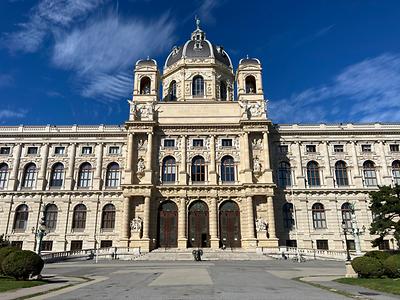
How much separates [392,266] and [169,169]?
33.9m

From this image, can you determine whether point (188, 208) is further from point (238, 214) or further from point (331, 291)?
point (331, 291)

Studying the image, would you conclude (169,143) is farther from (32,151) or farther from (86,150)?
(32,151)

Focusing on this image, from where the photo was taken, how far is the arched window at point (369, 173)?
161ft

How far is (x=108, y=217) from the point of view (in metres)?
47.9

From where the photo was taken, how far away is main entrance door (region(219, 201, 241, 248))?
44.1 metres

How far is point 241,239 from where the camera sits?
4366 cm

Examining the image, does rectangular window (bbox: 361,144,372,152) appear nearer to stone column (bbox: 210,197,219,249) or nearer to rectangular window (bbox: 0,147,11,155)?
stone column (bbox: 210,197,219,249)

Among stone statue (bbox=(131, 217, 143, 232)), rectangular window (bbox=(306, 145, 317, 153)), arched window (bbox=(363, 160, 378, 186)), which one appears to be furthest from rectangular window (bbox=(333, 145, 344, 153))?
stone statue (bbox=(131, 217, 143, 232))

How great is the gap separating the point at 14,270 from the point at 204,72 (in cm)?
4635

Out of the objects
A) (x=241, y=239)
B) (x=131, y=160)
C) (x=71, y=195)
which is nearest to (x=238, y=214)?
(x=241, y=239)

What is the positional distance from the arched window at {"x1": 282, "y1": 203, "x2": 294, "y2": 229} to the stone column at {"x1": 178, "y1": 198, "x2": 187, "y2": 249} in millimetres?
14664

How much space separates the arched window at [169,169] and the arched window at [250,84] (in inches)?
699

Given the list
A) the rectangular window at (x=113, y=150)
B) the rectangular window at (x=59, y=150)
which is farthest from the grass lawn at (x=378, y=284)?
the rectangular window at (x=59, y=150)

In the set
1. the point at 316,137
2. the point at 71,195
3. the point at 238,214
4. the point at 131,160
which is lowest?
the point at 238,214
